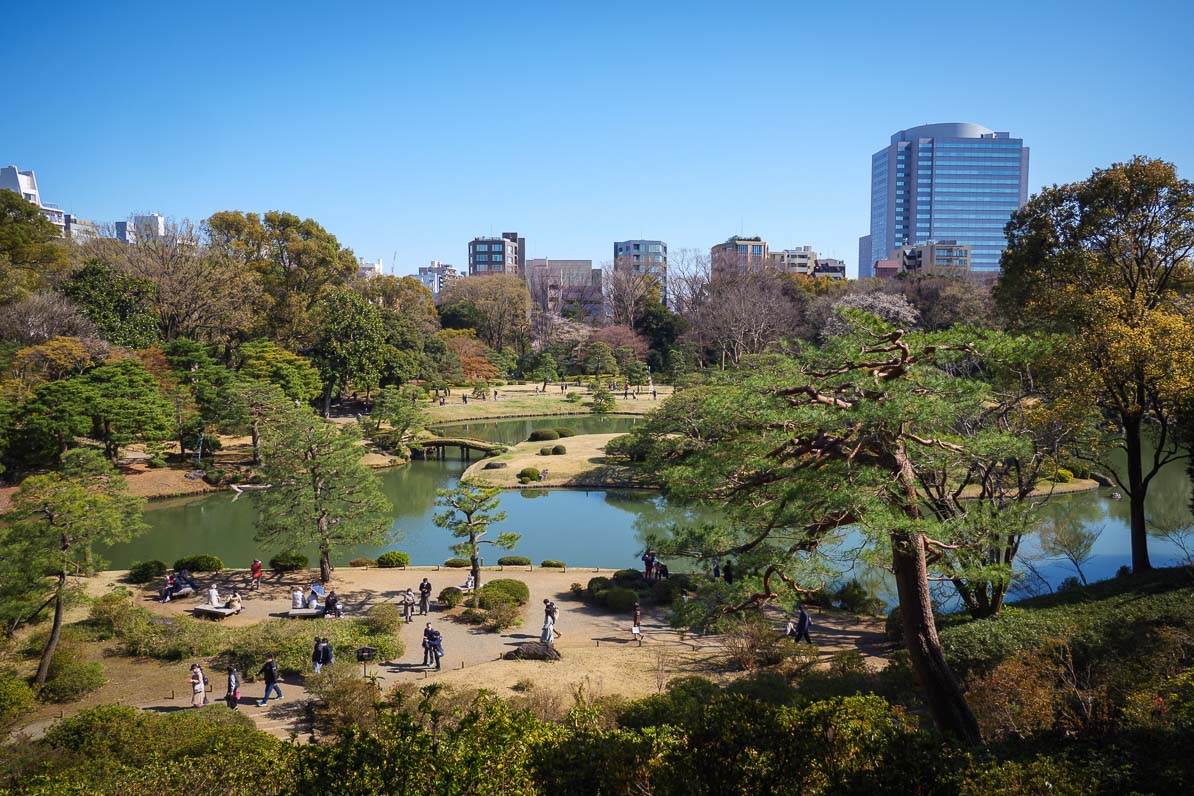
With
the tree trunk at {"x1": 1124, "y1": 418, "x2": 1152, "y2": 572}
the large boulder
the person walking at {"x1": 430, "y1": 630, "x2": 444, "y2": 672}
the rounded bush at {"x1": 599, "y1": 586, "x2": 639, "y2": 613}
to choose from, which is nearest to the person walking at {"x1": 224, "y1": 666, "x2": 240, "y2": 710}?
the person walking at {"x1": 430, "y1": 630, "x2": 444, "y2": 672}

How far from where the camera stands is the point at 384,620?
14688 mm

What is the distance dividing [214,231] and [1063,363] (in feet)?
150

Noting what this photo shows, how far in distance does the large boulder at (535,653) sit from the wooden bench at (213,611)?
6.88 meters

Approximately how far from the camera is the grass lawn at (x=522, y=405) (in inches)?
1867

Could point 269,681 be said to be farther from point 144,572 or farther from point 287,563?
point 144,572

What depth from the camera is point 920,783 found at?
17.7 ft

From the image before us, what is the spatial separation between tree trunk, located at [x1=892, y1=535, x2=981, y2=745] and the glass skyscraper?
123 m

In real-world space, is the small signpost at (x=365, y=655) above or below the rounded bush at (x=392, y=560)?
above

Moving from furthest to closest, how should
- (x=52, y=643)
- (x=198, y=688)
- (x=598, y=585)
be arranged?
1. (x=598, y=585)
2. (x=52, y=643)
3. (x=198, y=688)

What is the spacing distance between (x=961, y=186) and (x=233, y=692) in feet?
438

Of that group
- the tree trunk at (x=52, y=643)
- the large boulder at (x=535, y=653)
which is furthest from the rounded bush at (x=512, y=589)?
the tree trunk at (x=52, y=643)

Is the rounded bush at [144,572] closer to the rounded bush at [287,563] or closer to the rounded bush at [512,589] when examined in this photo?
the rounded bush at [287,563]

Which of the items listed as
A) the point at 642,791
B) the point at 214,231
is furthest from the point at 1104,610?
the point at 214,231

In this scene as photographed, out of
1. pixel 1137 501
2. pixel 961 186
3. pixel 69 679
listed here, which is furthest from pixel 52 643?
pixel 961 186
